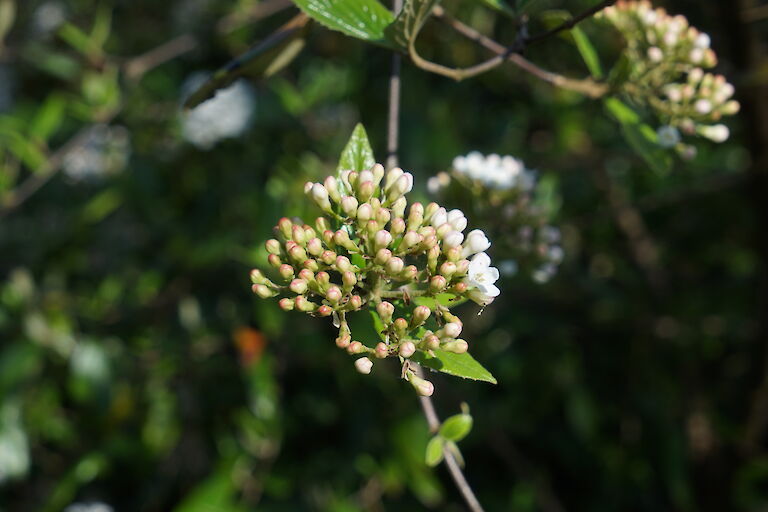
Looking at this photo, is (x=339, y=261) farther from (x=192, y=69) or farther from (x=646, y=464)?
(x=192, y=69)

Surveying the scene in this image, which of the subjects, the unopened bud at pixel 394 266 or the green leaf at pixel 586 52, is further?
the green leaf at pixel 586 52

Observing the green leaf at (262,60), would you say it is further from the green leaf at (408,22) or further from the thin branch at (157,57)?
the thin branch at (157,57)

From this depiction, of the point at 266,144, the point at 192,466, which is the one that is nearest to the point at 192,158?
the point at 266,144

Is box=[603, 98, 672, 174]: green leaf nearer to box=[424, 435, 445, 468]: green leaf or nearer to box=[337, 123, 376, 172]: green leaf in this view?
box=[337, 123, 376, 172]: green leaf

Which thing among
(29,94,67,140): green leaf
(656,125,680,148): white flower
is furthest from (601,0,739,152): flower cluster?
(29,94,67,140): green leaf

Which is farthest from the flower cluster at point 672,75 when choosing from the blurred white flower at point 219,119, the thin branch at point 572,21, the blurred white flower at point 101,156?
the blurred white flower at point 101,156

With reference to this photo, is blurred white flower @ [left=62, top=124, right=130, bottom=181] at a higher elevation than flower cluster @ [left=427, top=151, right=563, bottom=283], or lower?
lower

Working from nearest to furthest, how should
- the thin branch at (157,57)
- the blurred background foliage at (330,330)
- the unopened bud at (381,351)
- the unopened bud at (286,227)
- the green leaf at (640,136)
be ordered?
the unopened bud at (381,351), the unopened bud at (286,227), the green leaf at (640,136), the thin branch at (157,57), the blurred background foliage at (330,330)
